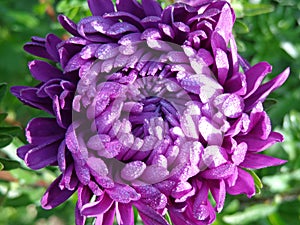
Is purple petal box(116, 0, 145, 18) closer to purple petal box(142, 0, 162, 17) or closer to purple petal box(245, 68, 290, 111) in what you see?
purple petal box(142, 0, 162, 17)

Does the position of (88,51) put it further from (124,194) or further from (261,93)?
(261,93)

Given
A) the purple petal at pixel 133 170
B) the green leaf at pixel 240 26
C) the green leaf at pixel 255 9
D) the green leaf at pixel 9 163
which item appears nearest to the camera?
the purple petal at pixel 133 170

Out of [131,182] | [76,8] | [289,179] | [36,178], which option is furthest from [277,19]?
[131,182]

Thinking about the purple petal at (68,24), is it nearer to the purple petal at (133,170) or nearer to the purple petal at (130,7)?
the purple petal at (130,7)

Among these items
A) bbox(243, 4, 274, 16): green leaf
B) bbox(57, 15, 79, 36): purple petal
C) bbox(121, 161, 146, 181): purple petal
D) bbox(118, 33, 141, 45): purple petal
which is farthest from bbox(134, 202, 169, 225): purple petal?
bbox(243, 4, 274, 16): green leaf

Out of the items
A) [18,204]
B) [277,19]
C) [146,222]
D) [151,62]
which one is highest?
[151,62]

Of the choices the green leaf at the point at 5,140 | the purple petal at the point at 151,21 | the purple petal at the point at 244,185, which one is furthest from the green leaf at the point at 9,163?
the purple petal at the point at 244,185

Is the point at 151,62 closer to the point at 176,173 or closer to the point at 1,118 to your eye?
the point at 176,173

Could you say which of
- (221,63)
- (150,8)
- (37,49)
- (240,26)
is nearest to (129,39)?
(150,8)

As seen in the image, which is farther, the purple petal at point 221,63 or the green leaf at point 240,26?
the green leaf at point 240,26
